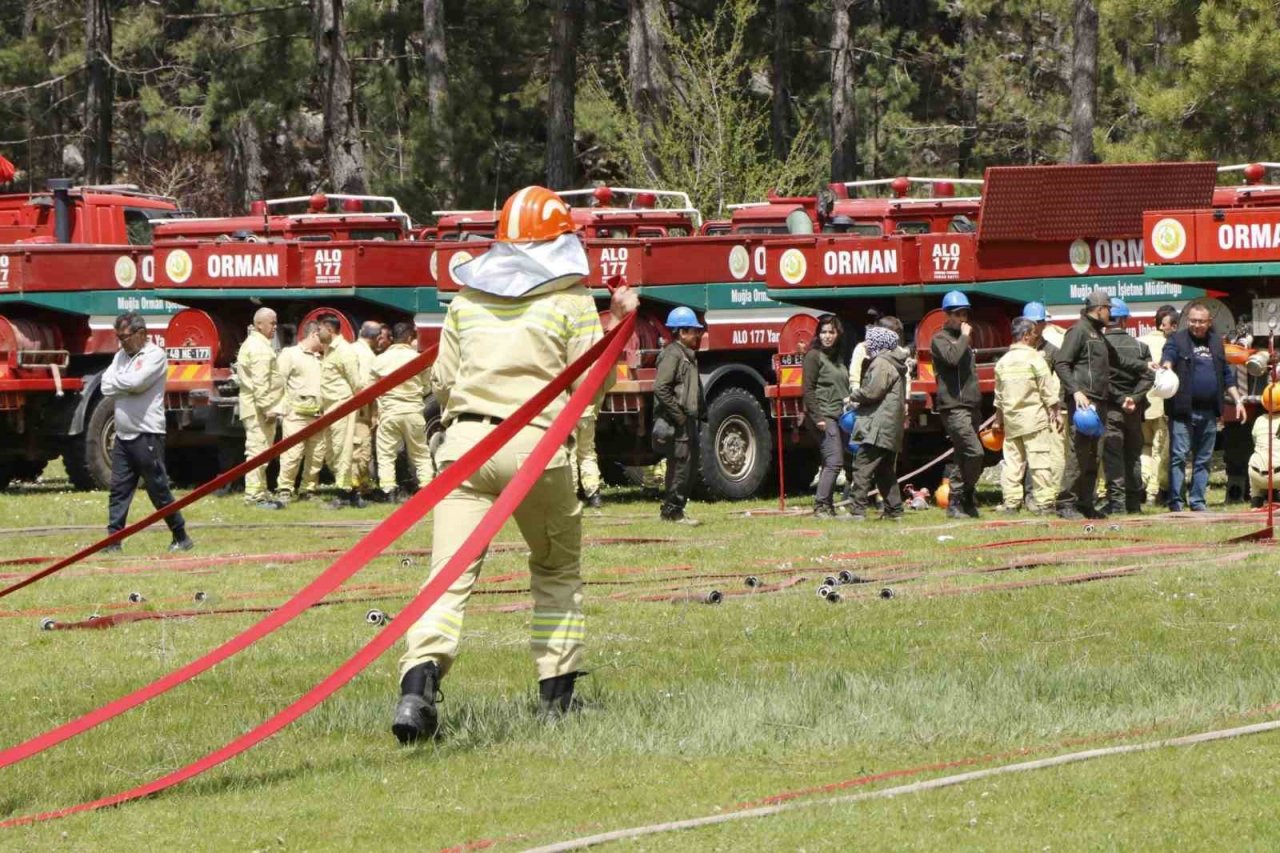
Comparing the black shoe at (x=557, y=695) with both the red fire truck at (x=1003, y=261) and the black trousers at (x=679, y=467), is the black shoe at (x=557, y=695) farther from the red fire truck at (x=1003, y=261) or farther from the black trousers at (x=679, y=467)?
the red fire truck at (x=1003, y=261)

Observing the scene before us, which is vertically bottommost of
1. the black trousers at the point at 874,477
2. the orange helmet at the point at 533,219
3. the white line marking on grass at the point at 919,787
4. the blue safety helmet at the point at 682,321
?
the white line marking on grass at the point at 919,787

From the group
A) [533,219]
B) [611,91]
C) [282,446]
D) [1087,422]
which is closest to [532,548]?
[533,219]

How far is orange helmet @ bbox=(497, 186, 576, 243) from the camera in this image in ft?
25.5

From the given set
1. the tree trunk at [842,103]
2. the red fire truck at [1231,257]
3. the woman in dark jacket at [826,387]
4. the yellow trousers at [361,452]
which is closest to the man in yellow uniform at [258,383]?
the yellow trousers at [361,452]

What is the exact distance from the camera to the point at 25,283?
2242cm

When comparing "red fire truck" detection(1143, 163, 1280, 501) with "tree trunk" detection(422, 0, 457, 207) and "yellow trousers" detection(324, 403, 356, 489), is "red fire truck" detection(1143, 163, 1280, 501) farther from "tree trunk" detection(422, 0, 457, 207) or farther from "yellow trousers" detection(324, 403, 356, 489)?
"tree trunk" detection(422, 0, 457, 207)

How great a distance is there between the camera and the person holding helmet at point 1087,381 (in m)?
16.5

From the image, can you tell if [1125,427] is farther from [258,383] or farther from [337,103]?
[337,103]

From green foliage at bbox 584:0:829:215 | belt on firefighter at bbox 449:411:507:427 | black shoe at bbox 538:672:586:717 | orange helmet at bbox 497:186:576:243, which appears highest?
green foliage at bbox 584:0:829:215

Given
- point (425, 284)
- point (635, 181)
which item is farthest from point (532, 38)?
point (425, 284)

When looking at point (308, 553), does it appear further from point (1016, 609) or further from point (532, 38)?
point (532, 38)

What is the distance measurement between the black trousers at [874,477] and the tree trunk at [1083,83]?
577 inches

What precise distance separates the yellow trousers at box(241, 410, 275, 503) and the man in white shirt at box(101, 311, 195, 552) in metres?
5.61

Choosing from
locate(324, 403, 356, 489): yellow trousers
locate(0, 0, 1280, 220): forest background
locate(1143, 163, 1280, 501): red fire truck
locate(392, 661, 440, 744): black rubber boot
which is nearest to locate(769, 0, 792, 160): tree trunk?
locate(0, 0, 1280, 220): forest background
